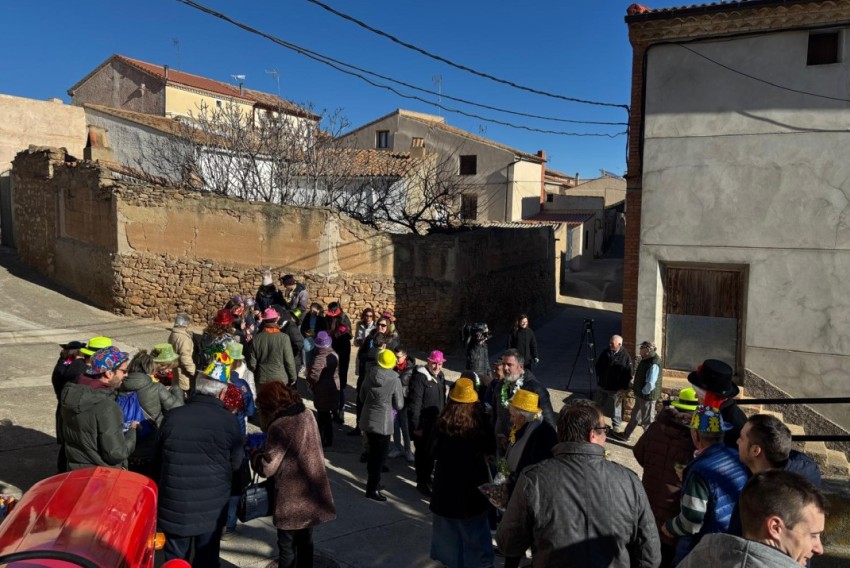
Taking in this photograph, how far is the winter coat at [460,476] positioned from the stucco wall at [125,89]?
30292 millimetres

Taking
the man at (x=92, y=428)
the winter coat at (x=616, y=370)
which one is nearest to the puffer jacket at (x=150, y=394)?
the man at (x=92, y=428)

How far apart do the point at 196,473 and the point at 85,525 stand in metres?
1.07

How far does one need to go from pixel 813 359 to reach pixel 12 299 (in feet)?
52.9

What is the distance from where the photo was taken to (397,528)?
568 centimetres

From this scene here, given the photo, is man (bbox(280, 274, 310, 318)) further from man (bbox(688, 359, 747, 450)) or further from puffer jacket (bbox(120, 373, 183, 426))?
man (bbox(688, 359, 747, 450))

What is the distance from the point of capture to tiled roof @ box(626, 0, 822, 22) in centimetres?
930

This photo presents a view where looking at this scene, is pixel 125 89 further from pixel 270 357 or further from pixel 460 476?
pixel 460 476

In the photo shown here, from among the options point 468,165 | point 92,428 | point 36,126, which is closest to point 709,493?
point 92,428

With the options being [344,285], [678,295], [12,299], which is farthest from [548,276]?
[12,299]

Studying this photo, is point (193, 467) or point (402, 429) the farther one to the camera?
point (402, 429)

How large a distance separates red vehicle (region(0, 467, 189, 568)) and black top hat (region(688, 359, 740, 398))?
13.5 feet

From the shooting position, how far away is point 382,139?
35.9 meters

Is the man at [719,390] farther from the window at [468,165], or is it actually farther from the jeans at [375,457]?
the window at [468,165]

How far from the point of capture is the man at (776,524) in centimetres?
213
